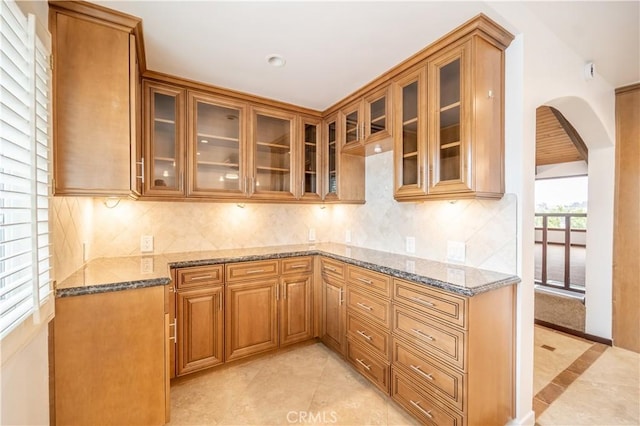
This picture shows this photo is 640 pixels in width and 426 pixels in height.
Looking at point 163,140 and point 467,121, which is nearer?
point 467,121

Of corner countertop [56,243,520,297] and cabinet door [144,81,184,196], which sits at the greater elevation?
cabinet door [144,81,184,196]

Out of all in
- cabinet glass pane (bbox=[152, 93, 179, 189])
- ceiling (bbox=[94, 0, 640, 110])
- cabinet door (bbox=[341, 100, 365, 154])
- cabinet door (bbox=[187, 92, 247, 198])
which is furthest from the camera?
cabinet door (bbox=[341, 100, 365, 154])

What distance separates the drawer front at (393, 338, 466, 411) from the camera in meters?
1.53

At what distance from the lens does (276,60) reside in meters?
2.07

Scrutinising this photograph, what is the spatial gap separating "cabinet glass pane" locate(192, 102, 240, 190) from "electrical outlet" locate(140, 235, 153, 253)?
65 cm

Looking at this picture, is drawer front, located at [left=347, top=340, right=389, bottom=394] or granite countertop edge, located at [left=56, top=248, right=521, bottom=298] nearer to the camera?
granite countertop edge, located at [left=56, top=248, right=521, bottom=298]

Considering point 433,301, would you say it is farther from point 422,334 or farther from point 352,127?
point 352,127

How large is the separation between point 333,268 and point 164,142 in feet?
6.00

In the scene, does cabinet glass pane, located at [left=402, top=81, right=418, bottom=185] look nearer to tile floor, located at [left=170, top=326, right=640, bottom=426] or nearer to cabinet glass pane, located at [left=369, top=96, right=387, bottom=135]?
cabinet glass pane, located at [left=369, top=96, right=387, bottom=135]

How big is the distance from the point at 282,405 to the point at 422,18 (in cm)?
267

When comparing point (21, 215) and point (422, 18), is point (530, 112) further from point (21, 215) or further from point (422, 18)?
point (21, 215)

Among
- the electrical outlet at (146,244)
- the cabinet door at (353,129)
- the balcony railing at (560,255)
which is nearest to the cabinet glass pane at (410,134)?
the cabinet door at (353,129)

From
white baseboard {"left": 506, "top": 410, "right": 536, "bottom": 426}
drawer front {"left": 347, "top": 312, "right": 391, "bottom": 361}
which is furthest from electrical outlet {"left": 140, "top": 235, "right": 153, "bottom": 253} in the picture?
white baseboard {"left": 506, "top": 410, "right": 536, "bottom": 426}

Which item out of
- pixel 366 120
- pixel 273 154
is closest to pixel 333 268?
pixel 273 154
